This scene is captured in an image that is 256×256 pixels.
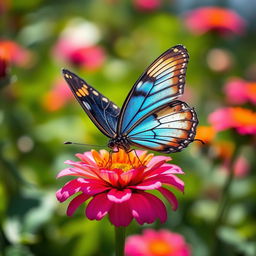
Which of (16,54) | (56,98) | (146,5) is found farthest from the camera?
(146,5)

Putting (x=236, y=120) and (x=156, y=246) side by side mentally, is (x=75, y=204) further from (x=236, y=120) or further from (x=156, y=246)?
(x=236, y=120)

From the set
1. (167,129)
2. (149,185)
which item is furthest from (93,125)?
(149,185)

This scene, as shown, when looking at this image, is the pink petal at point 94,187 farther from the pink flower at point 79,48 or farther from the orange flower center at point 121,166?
the pink flower at point 79,48

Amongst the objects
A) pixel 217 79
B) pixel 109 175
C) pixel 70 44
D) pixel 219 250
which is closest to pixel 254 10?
pixel 217 79

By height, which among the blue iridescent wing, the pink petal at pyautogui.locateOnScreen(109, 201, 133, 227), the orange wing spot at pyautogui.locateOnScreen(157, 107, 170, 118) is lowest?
the pink petal at pyautogui.locateOnScreen(109, 201, 133, 227)

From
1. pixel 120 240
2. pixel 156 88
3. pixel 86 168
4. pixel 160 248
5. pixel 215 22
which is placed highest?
pixel 215 22

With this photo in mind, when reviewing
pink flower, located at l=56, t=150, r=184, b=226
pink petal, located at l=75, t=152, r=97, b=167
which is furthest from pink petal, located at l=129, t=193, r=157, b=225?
pink petal, located at l=75, t=152, r=97, b=167

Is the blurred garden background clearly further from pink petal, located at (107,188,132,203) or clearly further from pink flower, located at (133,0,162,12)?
pink petal, located at (107,188,132,203)

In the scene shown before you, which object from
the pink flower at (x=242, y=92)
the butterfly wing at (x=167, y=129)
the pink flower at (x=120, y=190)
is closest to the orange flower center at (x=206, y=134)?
the pink flower at (x=242, y=92)
